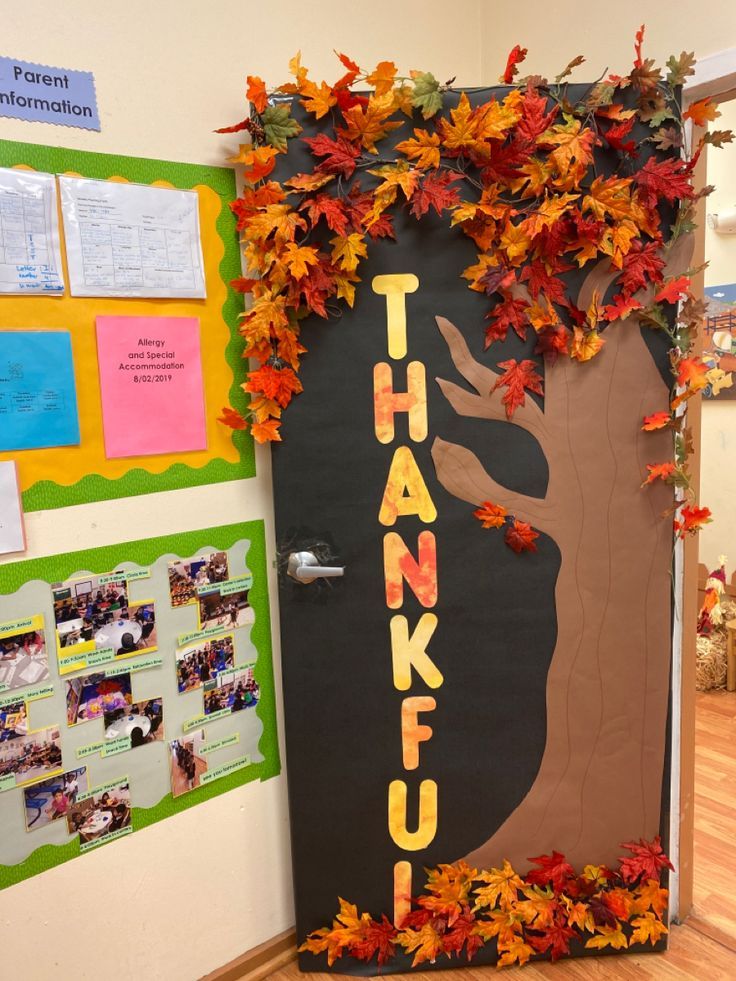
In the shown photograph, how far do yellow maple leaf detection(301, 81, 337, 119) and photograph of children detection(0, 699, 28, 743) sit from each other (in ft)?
4.30

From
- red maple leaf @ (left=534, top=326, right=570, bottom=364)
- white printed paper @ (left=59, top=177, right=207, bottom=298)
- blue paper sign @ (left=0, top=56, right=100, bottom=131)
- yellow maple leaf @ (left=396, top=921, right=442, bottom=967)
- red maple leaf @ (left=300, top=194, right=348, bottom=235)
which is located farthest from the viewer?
yellow maple leaf @ (left=396, top=921, right=442, bottom=967)

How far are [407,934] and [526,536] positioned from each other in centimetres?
102

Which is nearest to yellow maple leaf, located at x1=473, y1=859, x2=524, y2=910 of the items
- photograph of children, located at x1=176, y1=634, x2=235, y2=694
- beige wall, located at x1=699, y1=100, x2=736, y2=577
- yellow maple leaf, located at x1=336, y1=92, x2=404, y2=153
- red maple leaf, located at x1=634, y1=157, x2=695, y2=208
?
photograph of children, located at x1=176, y1=634, x2=235, y2=694

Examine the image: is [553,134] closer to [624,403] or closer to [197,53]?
[624,403]

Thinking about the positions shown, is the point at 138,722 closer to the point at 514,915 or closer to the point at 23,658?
the point at 23,658

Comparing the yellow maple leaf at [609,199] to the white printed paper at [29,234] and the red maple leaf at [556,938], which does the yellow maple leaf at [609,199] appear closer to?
the white printed paper at [29,234]

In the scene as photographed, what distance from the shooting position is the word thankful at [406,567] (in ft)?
5.24

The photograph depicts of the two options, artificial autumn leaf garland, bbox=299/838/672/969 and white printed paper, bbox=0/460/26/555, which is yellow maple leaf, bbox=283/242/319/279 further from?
artificial autumn leaf garland, bbox=299/838/672/969

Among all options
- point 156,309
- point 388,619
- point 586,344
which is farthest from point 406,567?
point 156,309

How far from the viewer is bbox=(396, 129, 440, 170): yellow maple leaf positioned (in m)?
1.50

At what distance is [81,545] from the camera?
145 cm

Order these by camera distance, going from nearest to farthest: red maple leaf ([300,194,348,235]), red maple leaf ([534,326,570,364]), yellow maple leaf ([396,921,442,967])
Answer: red maple leaf ([300,194,348,235]) < red maple leaf ([534,326,570,364]) < yellow maple leaf ([396,921,442,967])

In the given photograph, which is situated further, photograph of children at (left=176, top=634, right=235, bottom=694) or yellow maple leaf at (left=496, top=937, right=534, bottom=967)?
yellow maple leaf at (left=496, top=937, right=534, bottom=967)

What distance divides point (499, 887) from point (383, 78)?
72.5 inches
